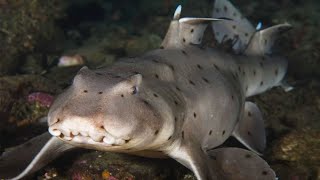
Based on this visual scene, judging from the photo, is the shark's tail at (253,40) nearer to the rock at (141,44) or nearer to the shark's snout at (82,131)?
the rock at (141,44)

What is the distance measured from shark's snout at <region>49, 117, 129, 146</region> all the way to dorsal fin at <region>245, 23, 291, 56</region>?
4063 millimetres

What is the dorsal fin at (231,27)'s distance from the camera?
6.82 metres

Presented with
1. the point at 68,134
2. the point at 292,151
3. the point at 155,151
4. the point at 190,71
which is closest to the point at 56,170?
the point at 155,151

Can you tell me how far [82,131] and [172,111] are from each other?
1075mm

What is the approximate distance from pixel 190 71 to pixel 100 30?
8627 millimetres

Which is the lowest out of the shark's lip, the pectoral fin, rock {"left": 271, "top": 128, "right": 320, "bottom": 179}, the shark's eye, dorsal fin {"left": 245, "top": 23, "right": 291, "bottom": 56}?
rock {"left": 271, "top": 128, "right": 320, "bottom": 179}

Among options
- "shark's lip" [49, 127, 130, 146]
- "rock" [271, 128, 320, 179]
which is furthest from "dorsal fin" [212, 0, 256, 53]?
"shark's lip" [49, 127, 130, 146]

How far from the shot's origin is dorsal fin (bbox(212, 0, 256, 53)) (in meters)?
6.82

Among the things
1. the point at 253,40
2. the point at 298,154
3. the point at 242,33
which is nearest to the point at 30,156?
the point at 298,154

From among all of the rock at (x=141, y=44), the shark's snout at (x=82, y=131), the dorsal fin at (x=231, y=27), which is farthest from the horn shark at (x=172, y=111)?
the rock at (x=141, y=44)

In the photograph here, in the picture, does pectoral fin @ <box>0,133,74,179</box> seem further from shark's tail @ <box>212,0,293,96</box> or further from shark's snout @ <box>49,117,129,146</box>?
shark's tail @ <box>212,0,293,96</box>

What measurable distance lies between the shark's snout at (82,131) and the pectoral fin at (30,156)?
1.03m

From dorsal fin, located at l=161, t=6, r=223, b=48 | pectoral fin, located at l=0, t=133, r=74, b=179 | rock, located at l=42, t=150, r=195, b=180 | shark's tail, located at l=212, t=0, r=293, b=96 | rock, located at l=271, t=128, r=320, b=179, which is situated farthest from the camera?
shark's tail, located at l=212, t=0, r=293, b=96

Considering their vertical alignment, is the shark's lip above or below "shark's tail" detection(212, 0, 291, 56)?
above
